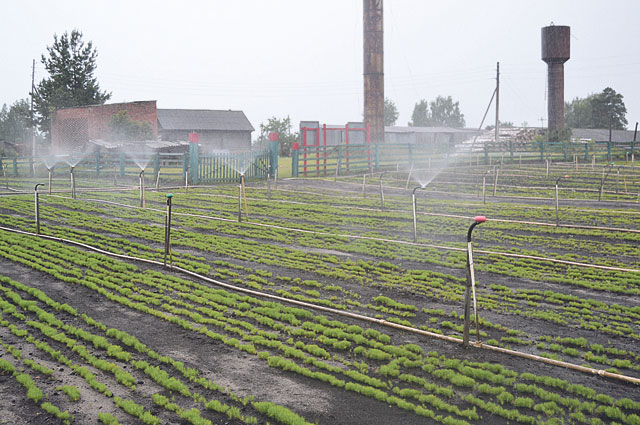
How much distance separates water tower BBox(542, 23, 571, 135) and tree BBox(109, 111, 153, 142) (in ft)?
113

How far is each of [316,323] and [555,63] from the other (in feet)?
163

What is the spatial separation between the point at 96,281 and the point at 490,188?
21281 mm

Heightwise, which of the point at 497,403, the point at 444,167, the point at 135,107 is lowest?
the point at 497,403

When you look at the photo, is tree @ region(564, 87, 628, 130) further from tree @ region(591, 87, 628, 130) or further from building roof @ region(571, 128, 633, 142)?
building roof @ region(571, 128, 633, 142)

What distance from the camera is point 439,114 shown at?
15325 cm

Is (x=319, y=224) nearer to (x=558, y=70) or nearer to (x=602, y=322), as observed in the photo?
(x=602, y=322)

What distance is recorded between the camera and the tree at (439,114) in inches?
5984

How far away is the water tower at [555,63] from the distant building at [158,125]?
32798mm

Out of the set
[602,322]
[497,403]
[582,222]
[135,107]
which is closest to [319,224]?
[582,222]

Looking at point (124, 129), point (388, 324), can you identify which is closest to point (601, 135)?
point (124, 129)

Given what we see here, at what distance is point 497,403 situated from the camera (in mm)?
5996

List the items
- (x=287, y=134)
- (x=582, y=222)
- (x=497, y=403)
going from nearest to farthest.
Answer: (x=497, y=403), (x=582, y=222), (x=287, y=134)

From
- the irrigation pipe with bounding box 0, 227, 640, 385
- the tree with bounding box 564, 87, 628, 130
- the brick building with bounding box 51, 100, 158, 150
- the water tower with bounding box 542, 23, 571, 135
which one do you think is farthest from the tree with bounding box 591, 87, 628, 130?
the irrigation pipe with bounding box 0, 227, 640, 385

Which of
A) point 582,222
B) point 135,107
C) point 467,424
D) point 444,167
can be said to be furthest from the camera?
point 135,107
